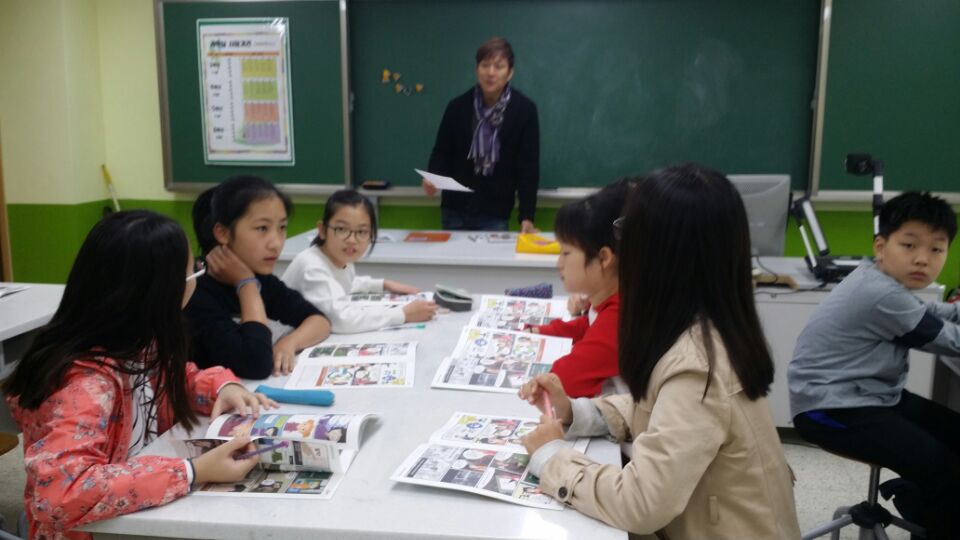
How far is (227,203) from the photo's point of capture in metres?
1.87

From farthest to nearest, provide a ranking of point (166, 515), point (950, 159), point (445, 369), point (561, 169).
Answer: point (561, 169), point (950, 159), point (445, 369), point (166, 515)

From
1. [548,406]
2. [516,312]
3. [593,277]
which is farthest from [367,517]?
[516,312]

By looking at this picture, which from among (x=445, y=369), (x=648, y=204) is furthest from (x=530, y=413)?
(x=648, y=204)

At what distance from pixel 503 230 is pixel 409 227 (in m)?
0.76

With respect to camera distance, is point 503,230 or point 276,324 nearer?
point 276,324

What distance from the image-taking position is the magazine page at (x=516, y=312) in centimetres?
213

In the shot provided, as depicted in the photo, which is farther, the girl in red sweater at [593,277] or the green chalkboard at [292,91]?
the green chalkboard at [292,91]

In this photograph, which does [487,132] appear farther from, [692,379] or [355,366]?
[692,379]

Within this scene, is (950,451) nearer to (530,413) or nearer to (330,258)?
(530,413)

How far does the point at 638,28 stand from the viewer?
428cm

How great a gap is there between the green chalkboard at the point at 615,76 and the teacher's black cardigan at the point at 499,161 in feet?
1.25

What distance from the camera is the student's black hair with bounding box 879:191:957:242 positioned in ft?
6.54

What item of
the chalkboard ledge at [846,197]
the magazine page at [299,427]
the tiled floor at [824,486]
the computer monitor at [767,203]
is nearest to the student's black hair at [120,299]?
the magazine page at [299,427]

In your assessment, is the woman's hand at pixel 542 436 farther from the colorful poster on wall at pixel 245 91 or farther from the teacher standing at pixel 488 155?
the colorful poster on wall at pixel 245 91
